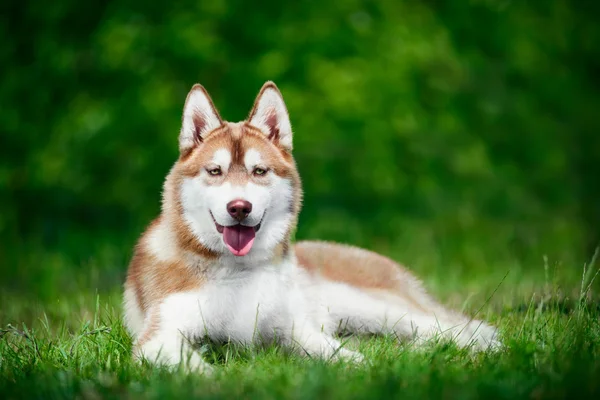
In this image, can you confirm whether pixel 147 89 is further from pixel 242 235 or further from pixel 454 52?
pixel 242 235

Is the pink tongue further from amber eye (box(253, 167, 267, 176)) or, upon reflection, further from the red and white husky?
amber eye (box(253, 167, 267, 176))

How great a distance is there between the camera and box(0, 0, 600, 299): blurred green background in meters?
9.66

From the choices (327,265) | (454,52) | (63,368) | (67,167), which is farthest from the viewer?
(454,52)

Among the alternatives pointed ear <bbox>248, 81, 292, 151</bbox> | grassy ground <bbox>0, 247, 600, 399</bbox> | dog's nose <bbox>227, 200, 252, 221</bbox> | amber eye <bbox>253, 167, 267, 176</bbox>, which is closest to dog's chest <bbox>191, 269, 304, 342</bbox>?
grassy ground <bbox>0, 247, 600, 399</bbox>

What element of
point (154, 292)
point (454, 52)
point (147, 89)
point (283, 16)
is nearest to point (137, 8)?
point (147, 89)

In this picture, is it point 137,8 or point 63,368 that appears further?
point 137,8

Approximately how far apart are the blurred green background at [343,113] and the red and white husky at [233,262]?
15.9 ft

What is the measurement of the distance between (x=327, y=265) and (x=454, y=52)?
761 centimetres

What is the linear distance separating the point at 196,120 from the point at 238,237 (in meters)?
0.76

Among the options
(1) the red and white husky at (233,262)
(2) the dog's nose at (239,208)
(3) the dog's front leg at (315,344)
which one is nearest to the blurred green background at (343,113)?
(1) the red and white husky at (233,262)

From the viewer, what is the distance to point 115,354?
140 inches

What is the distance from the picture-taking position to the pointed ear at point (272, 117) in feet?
12.8

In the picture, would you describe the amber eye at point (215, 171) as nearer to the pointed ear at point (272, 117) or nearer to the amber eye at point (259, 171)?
the amber eye at point (259, 171)

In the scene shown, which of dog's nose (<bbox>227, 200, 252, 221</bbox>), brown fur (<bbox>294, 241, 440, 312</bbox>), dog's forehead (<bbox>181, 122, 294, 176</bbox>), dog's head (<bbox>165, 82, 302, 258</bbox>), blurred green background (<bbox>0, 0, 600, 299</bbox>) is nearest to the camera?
dog's nose (<bbox>227, 200, 252, 221</bbox>)
